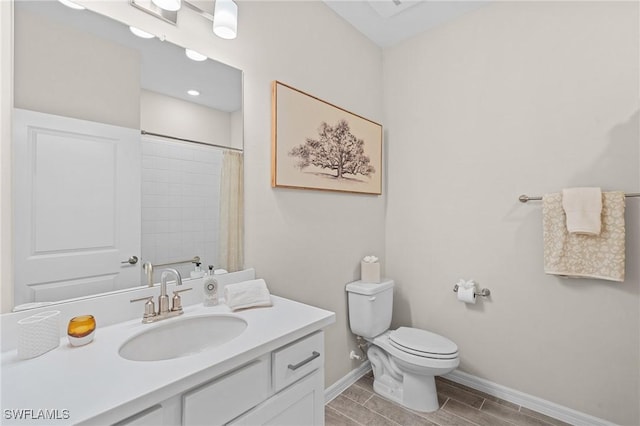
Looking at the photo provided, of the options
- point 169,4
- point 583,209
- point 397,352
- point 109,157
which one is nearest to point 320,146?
point 169,4

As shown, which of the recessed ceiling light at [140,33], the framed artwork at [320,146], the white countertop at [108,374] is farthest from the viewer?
the framed artwork at [320,146]

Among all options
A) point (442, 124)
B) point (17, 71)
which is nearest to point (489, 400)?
point (442, 124)

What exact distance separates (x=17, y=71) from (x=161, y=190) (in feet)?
1.76

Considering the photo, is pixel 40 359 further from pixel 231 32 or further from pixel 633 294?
pixel 633 294

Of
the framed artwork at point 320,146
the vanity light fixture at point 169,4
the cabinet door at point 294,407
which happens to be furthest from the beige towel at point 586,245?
the vanity light fixture at point 169,4

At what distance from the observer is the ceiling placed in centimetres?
199

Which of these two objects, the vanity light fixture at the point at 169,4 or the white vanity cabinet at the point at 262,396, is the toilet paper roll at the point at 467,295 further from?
the vanity light fixture at the point at 169,4

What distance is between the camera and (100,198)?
1049mm

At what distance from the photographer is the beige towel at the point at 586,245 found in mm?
1535

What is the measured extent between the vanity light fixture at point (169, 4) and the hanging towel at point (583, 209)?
6.91 ft

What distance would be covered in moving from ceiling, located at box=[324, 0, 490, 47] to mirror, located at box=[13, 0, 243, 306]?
116 centimetres

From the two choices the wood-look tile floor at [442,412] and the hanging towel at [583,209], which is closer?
the hanging towel at [583,209]

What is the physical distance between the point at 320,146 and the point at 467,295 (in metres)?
1.39

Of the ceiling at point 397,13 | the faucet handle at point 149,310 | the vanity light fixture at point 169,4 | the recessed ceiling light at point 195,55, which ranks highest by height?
the ceiling at point 397,13
